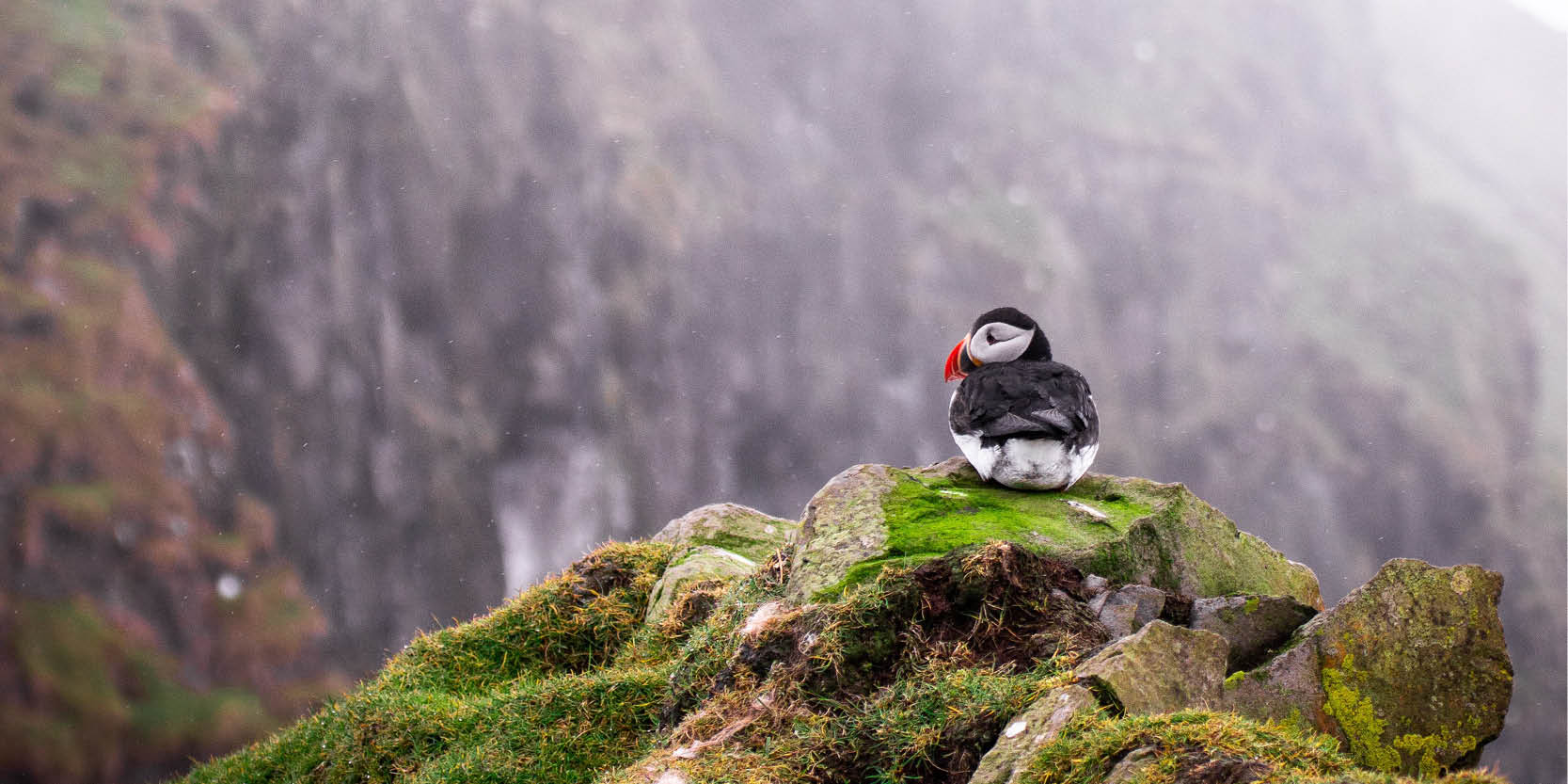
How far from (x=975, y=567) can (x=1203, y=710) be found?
1336mm

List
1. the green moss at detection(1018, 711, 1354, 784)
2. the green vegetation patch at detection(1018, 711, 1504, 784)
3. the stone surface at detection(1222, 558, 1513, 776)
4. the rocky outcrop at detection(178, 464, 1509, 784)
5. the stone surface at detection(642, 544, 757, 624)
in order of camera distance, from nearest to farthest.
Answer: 1. the green vegetation patch at detection(1018, 711, 1504, 784)
2. the green moss at detection(1018, 711, 1354, 784)
3. the rocky outcrop at detection(178, 464, 1509, 784)
4. the stone surface at detection(1222, 558, 1513, 776)
5. the stone surface at detection(642, 544, 757, 624)

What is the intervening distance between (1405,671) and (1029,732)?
222 centimetres

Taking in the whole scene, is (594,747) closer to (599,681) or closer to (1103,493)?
→ (599,681)

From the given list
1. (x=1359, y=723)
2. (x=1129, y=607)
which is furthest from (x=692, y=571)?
(x=1359, y=723)

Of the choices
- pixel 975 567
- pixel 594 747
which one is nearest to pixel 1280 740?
pixel 975 567

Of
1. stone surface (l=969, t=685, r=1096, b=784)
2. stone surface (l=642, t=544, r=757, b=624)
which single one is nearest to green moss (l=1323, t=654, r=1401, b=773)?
stone surface (l=969, t=685, r=1096, b=784)

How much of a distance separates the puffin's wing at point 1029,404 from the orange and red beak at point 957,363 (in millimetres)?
682

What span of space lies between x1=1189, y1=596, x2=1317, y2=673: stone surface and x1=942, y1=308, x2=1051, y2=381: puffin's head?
7.87 ft

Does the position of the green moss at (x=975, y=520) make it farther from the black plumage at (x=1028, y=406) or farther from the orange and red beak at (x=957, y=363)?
the orange and red beak at (x=957, y=363)

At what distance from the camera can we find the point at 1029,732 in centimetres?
374

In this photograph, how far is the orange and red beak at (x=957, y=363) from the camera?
24.1ft

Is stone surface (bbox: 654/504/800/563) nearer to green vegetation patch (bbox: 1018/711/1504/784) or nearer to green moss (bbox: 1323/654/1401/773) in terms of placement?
green moss (bbox: 1323/654/1401/773)

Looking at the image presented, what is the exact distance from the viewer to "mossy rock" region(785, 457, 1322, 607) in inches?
212

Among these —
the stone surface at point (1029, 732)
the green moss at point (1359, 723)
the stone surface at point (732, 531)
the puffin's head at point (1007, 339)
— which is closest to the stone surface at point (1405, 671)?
the green moss at point (1359, 723)
